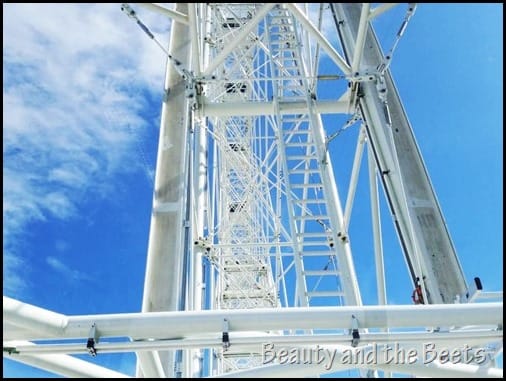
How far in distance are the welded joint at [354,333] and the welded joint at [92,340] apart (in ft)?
4.95

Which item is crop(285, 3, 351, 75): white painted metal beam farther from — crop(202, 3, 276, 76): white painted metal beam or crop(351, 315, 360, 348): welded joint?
crop(351, 315, 360, 348): welded joint

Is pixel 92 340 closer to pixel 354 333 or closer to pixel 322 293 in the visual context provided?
pixel 354 333

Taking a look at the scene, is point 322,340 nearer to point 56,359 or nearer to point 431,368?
point 431,368

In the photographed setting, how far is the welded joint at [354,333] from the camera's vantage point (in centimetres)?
239

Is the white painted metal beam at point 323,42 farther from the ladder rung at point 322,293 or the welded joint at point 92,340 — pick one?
the welded joint at point 92,340

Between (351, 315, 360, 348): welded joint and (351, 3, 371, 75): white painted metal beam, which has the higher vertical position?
(351, 3, 371, 75): white painted metal beam

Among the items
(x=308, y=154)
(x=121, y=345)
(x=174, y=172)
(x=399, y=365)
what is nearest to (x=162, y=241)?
(x=174, y=172)

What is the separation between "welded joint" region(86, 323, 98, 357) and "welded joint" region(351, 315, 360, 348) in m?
1.51

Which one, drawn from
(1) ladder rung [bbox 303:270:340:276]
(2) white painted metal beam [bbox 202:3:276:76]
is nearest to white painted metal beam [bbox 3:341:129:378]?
(2) white painted metal beam [bbox 202:3:276:76]

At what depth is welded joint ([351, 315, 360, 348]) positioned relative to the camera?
239 centimetres

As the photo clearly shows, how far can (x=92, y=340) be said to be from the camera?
2.41m

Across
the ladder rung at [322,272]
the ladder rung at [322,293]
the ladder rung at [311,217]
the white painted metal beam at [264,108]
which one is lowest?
the ladder rung at [322,293]

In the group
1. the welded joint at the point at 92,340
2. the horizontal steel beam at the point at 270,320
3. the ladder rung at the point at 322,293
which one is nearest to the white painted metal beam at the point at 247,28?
the horizontal steel beam at the point at 270,320

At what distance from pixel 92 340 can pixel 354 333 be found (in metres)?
1.53
